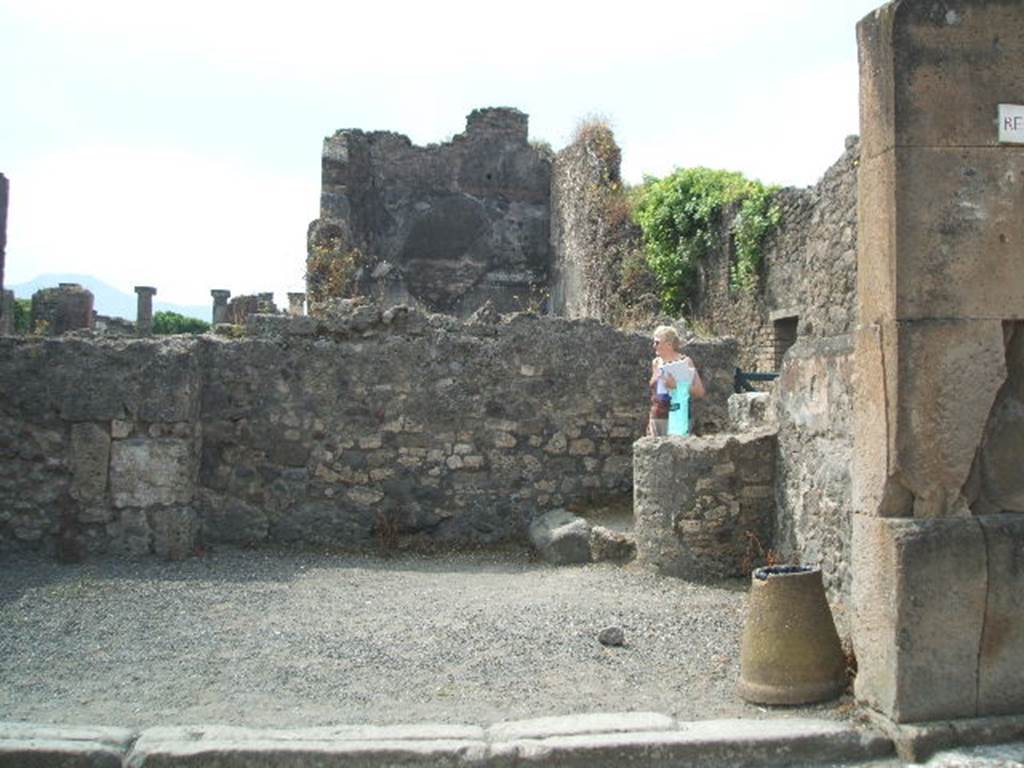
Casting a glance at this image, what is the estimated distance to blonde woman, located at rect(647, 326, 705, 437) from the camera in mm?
8031

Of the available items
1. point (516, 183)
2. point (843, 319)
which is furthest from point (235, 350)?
point (516, 183)

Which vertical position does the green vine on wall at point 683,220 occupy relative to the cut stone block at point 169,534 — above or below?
above

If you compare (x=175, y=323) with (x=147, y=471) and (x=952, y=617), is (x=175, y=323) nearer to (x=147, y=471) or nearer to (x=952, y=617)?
(x=147, y=471)

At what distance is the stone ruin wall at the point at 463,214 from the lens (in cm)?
2108

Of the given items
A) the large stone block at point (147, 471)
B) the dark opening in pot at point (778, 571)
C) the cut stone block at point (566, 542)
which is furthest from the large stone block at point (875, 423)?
the large stone block at point (147, 471)

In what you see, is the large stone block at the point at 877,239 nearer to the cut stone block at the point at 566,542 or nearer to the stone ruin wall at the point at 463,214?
the cut stone block at the point at 566,542

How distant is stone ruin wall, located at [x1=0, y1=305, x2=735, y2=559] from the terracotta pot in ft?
15.2

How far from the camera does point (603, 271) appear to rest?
18047 mm

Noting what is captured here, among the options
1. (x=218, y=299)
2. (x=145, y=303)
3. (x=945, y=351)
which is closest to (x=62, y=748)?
(x=945, y=351)

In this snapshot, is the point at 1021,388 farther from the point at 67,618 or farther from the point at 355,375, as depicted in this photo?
the point at 355,375

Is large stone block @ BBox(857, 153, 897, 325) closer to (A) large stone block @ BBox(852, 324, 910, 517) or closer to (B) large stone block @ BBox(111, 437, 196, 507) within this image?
(A) large stone block @ BBox(852, 324, 910, 517)

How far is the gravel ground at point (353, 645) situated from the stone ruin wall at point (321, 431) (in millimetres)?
629

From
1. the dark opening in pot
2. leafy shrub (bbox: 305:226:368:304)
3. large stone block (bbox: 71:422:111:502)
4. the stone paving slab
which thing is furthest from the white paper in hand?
leafy shrub (bbox: 305:226:368:304)

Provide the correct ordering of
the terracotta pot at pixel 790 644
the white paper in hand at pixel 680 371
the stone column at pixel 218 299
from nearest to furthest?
the terracotta pot at pixel 790 644, the white paper in hand at pixel 680 371, the stone column at pixel 218 299
